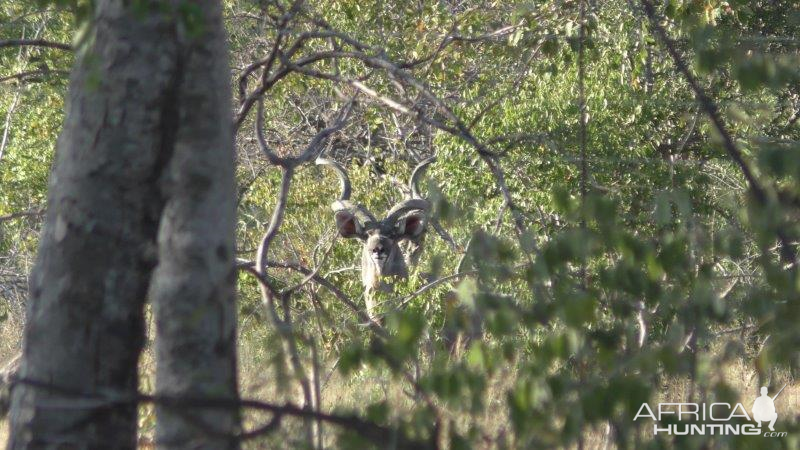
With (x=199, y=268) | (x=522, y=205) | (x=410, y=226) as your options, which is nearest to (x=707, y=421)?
(x=199, y=268)

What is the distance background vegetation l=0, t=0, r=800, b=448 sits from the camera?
7.56ft

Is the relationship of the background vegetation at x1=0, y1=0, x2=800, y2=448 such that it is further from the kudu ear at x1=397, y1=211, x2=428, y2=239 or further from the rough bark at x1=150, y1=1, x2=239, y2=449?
the kudu ear at x1=397, y1=211, x2=428, y2=239

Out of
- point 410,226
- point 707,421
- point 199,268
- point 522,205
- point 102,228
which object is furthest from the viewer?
point 410,226

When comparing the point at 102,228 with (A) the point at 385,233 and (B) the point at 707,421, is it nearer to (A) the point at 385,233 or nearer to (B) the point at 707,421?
(B) the point at 707,421

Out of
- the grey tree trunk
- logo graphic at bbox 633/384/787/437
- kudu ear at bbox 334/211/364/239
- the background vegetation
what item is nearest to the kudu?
kudu ear at bbox 334/211/364/239

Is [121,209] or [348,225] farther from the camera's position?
[348,225]

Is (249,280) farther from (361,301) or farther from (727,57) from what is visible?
(727,57)

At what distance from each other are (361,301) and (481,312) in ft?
31.1

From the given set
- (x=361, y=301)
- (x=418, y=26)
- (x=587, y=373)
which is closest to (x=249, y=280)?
(x=361, y=301)

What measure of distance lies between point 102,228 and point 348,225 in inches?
340

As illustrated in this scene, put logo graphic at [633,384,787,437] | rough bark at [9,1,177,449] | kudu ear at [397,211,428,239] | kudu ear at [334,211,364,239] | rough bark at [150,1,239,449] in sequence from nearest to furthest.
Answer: rough bark at [150,1,239,449] < rough bark at [9,1,177,449] < logo graphic at [633,384,787,437] < kudu ear at [334,211,364,239] < kudu ear at [397,211,428,239]

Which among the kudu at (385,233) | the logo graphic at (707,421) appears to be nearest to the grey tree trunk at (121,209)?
the logo graphic at (707,421)

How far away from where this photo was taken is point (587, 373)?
8.82 feet

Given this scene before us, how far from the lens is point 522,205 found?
8594 millimetres
